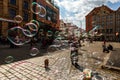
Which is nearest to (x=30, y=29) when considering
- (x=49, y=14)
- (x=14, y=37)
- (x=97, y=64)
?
(x=14, y=37)

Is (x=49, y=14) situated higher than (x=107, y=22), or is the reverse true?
(x=49, y=14)

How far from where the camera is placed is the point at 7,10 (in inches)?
1002

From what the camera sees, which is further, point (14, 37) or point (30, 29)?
point (30, 29)

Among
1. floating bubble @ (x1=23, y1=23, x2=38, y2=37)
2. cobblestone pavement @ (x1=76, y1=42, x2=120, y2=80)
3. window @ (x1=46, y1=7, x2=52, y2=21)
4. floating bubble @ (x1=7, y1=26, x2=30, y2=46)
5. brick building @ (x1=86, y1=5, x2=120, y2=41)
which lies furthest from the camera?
brick building @ (x1=86, y1=5, x2=120, y2=41)

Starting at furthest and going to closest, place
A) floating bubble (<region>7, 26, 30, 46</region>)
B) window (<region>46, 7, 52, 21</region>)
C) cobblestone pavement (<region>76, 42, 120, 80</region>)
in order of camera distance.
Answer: window (<region>46, 7, 52, 21</region>) → floating bubble (<region>7, 26, 30, 46</region>) → cobblestone pavement (<region>76, 42, 120, 80</region>)

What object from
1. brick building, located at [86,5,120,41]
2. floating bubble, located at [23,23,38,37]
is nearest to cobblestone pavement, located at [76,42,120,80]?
floating bubble, located at [23,23,38,37]

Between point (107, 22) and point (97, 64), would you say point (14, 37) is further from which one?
point (107, 22)

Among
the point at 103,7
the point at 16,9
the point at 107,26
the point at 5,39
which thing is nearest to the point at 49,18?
the point at 16,9

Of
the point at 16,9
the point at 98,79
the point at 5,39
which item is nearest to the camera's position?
the point at 98,79

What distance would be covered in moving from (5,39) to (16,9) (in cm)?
815

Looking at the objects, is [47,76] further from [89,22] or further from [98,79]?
[89,22]

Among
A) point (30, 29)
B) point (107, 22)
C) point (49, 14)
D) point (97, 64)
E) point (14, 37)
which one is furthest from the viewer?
point (107, 22)

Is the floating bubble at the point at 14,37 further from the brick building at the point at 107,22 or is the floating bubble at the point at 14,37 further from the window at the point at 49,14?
the brick building at the point at 107,22

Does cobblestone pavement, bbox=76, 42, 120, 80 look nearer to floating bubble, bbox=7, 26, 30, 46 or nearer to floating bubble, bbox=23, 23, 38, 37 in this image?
floating bubble, bbox=7, 26, 30, 46
